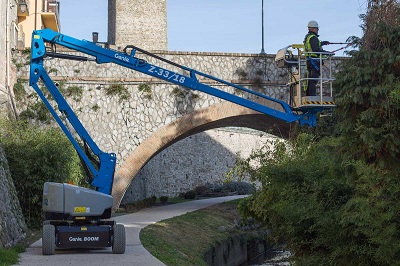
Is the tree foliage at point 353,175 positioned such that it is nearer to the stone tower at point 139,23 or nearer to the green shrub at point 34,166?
the green shrub at point 34,166

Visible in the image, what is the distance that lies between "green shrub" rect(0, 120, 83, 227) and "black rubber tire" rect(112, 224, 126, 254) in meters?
6.16

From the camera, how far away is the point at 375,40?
1030 cm

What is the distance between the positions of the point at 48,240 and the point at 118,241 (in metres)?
1.10

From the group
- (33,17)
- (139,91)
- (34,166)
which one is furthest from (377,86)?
(33,17)

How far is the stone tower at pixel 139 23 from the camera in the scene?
41375 millimetres

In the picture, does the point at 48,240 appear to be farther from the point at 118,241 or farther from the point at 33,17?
the point at 33,17

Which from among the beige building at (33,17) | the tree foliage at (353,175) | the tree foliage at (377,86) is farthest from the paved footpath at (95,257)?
the beige building at (33,17)

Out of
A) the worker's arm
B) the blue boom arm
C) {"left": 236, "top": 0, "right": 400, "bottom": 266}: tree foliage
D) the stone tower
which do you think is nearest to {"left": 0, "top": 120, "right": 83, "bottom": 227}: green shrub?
the blue boom arm

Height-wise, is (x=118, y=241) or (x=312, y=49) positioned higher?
(x=312, y=49)

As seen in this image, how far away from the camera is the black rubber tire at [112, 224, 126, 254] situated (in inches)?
539

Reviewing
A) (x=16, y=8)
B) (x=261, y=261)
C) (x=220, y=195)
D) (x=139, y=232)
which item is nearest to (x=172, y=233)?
(x=139, y=232)

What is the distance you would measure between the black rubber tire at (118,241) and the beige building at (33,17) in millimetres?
14317

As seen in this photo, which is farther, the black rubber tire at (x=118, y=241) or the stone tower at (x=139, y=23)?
the stone tower at (x=139, y=23)

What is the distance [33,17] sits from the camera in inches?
1259
